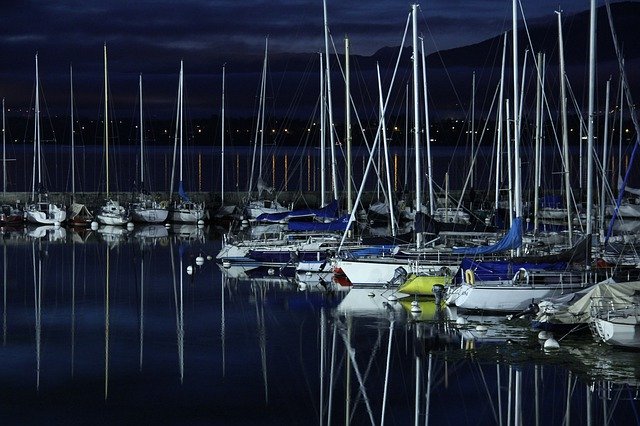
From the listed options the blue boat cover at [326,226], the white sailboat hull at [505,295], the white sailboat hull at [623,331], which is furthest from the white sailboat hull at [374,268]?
the white sailboat hull at [623,331]

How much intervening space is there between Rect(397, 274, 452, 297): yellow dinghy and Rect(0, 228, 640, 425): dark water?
432 mm

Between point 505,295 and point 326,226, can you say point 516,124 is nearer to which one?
point 505,295

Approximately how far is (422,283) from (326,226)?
1005 centimetres

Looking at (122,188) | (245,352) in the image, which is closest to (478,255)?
(245,352)

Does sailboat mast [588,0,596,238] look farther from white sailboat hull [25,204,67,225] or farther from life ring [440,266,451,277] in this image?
white sailboat hull [25,204,67,225]

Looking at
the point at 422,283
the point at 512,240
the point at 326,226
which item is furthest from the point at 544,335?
the point at 326,226

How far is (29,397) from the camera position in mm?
21562

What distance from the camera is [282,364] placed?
2473 cm

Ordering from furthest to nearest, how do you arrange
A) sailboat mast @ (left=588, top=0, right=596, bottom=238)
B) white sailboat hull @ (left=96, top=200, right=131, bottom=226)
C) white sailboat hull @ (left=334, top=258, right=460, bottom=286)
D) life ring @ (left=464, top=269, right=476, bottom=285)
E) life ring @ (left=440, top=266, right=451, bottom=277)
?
white sailboat hull @ (left=96, top=200, right=131, bottom=226), white sailboat hull @ (left=334, top=258, right=460, bottom=286), life ring @ (left=440, top=266, right=451, bottom=277), life ring @ (left=464, top=269, right=476, bottom=285), sailboat mast @ (left=588, top=0, right=596, bottom=238)

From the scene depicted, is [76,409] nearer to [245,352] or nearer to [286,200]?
[245,352]

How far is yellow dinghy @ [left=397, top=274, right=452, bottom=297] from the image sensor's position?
108 feet

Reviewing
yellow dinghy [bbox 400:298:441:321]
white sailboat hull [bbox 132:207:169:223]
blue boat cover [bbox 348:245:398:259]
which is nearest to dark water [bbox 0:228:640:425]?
yellow dinghy [bbox 400:298:441:321]

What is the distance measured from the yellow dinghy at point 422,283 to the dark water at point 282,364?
43 cm

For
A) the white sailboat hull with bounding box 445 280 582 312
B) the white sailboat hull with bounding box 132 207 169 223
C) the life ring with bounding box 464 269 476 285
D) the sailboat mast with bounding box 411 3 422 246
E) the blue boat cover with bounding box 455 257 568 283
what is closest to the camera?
the white sailboat hull with bounding box 445 280 582 312
